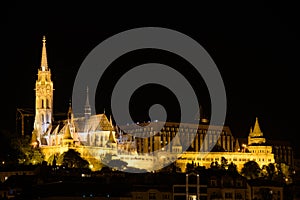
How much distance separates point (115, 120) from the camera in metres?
164

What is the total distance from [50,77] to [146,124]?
2448 cm

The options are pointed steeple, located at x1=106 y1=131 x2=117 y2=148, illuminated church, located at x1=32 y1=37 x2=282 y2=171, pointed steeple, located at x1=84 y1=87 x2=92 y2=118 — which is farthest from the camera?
pointed steeple, located at x1=84 y1=87 x2=92 y2=118

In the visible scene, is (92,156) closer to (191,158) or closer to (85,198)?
(191,158)

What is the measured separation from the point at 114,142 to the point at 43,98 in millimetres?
13445

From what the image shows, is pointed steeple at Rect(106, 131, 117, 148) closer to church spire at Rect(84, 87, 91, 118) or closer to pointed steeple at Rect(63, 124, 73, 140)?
pointed steeple at Rect(63, 124, 73, 140)

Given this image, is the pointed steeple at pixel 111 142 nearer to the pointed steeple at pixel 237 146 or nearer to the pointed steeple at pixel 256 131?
the pointed steeple at pixel 237 146

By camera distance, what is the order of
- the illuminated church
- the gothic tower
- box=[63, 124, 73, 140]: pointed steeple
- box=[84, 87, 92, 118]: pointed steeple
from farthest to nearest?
box=[84, 87, 92, 118]: pointed steeple < the gothic tower < the illuminated church < box=[63, 124, 73, 140]: pointed steeple

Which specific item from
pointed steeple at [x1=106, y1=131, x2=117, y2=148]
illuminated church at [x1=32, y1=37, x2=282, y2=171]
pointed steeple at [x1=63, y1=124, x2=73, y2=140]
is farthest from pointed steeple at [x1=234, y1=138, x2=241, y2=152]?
pointed steeple at [x1=63, y1=124, x2=73, y2=140]

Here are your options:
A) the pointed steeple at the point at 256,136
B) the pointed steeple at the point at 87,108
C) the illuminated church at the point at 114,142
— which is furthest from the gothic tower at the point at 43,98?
the pointed steeple at the point at 256,136

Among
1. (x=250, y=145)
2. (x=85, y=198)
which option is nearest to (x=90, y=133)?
(x=250, y=145)

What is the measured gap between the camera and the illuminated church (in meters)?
142

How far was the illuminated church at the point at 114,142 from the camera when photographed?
142m

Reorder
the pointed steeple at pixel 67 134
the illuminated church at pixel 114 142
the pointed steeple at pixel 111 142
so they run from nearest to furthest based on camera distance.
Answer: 1. the pointed steeple at pixel 67 134
2. the illuminated church at pixel 114 142
3. the pointed steeple at pixel 111 142

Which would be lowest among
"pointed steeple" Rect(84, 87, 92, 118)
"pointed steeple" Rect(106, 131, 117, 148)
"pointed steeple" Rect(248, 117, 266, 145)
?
"pointed steeple" Rect(106, 131, 117, 148)
